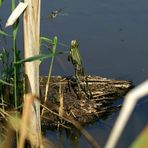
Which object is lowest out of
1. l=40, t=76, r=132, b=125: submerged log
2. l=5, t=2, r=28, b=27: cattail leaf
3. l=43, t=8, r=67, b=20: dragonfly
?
l=40, t=76, r=132, b=125: submerged log

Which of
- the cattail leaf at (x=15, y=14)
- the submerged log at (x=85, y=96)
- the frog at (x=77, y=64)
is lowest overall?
the submerged log at (x=85, y=96)

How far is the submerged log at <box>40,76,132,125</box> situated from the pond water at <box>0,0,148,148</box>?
0.23 ft

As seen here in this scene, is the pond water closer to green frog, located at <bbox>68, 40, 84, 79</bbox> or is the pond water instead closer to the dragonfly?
the dragonfly

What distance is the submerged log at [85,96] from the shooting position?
2395mm

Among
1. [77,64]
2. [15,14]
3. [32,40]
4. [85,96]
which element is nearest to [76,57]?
[77,64]

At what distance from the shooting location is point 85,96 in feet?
8.25

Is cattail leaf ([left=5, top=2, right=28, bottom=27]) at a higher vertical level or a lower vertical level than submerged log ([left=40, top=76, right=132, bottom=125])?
higher

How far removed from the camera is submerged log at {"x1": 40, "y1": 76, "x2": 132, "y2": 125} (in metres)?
2.39

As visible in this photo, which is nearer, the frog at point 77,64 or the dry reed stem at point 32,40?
the dry reed stem at point 32,40

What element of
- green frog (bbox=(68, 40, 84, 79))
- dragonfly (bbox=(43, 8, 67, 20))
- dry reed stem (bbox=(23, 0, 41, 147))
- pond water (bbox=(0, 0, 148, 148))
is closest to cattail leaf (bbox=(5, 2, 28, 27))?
dry reed stem (bbox=(23, 0, 41, 147))

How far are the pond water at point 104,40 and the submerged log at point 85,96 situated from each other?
7cm

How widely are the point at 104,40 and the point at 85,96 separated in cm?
94

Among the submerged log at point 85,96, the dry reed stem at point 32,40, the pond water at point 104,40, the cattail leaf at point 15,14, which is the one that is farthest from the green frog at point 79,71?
the cattail leaf at point 15,14

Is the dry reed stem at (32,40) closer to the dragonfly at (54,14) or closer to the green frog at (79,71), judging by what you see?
the green frog at (79,71)
